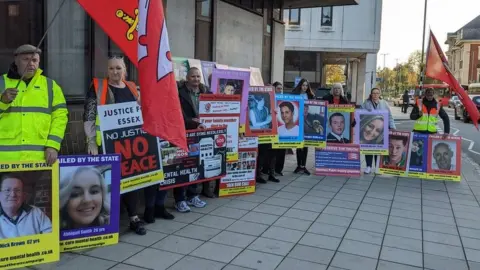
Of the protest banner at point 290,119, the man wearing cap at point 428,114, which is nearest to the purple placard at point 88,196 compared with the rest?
the protest banner at point 290,119

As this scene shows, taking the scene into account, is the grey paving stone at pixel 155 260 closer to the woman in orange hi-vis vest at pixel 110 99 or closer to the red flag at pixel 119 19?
the woman in orange hi-vis vest at pixel 110 99

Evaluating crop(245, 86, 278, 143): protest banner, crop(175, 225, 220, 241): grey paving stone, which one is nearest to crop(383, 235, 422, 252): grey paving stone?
crop(175, 225, 220, 241): grey paving stone

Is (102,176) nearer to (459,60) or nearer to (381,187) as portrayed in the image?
(381,187)

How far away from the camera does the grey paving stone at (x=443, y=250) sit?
4996 millimetres

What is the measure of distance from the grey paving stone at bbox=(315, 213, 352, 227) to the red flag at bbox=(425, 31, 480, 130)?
4101mm

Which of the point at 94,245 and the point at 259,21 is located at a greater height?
the point at 259,21

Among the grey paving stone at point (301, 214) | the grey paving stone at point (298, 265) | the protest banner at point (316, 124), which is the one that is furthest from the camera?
the protest banner at point (316, 124)

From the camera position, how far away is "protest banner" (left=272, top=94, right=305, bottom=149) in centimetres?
844

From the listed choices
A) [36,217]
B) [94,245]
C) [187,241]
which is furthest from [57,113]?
[187,241]

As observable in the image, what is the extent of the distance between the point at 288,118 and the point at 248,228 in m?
3.41

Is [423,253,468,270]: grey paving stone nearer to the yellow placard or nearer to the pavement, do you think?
the pavement

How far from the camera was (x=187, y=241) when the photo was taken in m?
4.98

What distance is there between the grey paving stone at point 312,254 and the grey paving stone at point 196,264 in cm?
81

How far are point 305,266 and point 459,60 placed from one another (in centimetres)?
9483
